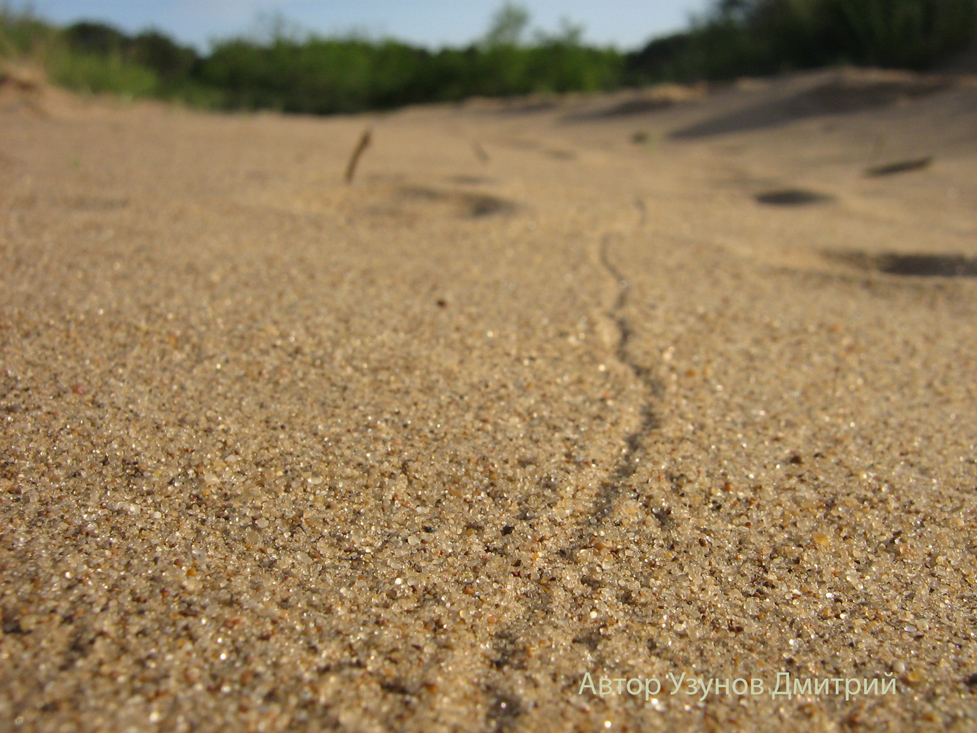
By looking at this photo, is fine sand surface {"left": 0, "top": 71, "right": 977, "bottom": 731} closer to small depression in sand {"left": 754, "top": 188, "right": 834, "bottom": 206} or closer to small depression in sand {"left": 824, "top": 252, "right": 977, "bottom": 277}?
small depression in sand {"left": 824, "top": 252, "right": 977, "bottom": 277}

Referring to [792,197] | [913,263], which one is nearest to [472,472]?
[913,263]

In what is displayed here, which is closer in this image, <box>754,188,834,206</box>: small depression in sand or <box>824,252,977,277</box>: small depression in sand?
<box>824,252,977,277</box>: small depression in sand

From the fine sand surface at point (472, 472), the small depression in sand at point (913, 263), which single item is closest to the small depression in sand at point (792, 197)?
the fine sand surface at point (472, 472)

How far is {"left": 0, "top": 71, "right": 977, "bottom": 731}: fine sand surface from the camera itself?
71 cm

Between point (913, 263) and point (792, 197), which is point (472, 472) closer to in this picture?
point (913, 263)

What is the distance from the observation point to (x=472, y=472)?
102 centimetres

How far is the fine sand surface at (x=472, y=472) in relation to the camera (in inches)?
27.9

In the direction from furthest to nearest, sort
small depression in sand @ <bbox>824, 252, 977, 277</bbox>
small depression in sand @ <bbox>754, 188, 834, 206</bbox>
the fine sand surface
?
small depression in sand @ <bbox>754, 188, 834, 206</bbox> → small depression in sand @ <bbox>824, 252, 977, 277</bbox> → the fine sand surface

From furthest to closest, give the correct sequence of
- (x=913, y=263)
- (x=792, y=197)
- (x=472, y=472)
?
(x=792, y=197), (x=913, y=263), (x=472, y=472)

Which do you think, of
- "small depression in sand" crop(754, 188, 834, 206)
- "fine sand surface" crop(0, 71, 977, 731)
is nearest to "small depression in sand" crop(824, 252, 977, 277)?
"fine sand surface" crop(0, 71, 977, 731)

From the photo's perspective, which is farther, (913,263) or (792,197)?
(792,197)

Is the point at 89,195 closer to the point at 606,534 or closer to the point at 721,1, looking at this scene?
the point at 606,534

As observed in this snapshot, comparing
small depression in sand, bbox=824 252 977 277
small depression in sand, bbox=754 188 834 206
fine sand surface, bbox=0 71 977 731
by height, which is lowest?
fine sand surface, bbox=0 71 977 731

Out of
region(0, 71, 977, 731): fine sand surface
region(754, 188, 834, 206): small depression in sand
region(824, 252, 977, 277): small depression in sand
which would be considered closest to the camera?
region(0, 71, 977, 731): fine sand surface
